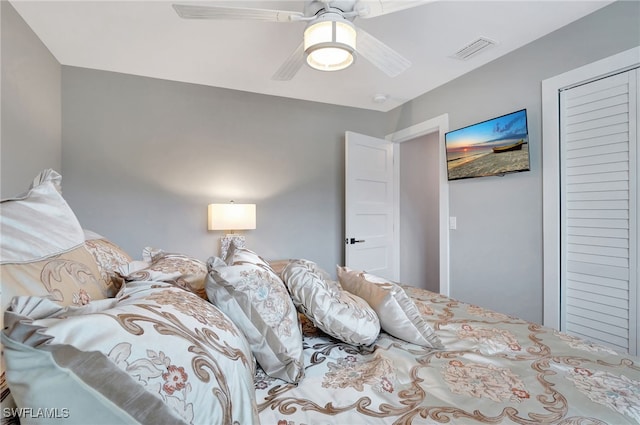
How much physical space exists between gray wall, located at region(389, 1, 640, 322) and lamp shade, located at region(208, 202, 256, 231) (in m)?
1.99

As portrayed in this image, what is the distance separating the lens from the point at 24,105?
78.6 inches

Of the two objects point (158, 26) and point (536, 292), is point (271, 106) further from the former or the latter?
point (536, 292)

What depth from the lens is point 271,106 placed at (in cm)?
326

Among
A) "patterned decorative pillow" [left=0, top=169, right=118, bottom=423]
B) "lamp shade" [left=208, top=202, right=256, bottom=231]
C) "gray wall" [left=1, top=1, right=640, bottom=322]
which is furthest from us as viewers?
"lamp shade" [left=208, top=202, right=256, bottom=231]

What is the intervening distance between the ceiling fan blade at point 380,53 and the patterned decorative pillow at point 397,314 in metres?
1.31

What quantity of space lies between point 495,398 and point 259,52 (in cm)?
257

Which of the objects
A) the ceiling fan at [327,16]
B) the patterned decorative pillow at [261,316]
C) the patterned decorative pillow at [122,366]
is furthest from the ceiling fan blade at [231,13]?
the patterned decorative pillow at [122,366]

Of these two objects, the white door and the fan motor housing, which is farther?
the white door

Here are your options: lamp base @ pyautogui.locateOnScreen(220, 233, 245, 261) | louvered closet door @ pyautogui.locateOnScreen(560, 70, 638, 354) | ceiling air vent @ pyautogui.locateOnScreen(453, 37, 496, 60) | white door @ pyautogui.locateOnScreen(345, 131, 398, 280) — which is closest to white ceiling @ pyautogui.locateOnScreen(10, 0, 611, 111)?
ceiling air vent @ pyautogui.locateOnScreen(453, 37, 496, 60)

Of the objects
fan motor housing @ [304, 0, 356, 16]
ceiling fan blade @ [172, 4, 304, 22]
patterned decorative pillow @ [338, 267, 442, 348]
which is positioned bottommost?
patterned decorative pillow @ [338, 267, 442, 348]

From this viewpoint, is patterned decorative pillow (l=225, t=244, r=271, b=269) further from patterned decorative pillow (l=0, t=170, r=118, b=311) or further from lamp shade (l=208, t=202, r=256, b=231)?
lamp shade (l=208, t=202, r=256, b=231)

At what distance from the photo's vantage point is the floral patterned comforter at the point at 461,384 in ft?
2.50

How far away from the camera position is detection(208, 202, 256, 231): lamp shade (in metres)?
2.76

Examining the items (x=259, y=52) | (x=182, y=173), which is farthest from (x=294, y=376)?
(x=182, y=173)
